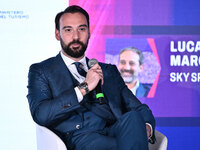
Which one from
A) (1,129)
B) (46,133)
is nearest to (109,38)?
(1,129)

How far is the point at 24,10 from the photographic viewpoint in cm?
346

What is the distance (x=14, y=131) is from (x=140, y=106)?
1.77 m

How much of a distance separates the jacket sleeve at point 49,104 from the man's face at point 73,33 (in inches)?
14.3

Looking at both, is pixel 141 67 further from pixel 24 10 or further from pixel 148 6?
pixel 24 10

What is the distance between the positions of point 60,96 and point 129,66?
1.74 m

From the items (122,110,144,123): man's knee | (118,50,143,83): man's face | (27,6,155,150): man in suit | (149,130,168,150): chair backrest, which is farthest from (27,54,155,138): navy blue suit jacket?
(118,50,143,83): man's face

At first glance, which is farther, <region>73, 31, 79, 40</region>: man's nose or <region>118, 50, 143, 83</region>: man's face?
<region>118, 50, 143, 83</region>: man's face

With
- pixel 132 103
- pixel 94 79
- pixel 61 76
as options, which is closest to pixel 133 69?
pixel 132 103

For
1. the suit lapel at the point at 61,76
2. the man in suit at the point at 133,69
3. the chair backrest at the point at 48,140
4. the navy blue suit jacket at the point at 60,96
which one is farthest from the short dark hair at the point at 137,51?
the chair backrest at the point at 48,140

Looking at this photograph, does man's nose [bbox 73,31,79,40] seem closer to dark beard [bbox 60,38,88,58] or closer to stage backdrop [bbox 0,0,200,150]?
dark beard [bbox 60,38,88,58]

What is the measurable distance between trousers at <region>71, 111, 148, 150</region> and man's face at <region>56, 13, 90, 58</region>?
0.64 metres

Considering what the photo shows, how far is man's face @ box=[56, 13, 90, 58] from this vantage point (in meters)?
2.24

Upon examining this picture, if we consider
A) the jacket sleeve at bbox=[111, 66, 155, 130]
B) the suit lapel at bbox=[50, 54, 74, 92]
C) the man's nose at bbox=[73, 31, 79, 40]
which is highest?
the man's nose at bbox=[73, 31, 79, 40]

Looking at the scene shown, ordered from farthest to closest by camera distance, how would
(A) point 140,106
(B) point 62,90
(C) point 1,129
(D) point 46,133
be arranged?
1. (C) point 1,129
2. (A) point 140,106
3. (B) point 62,90
4. (D) point 46,133
